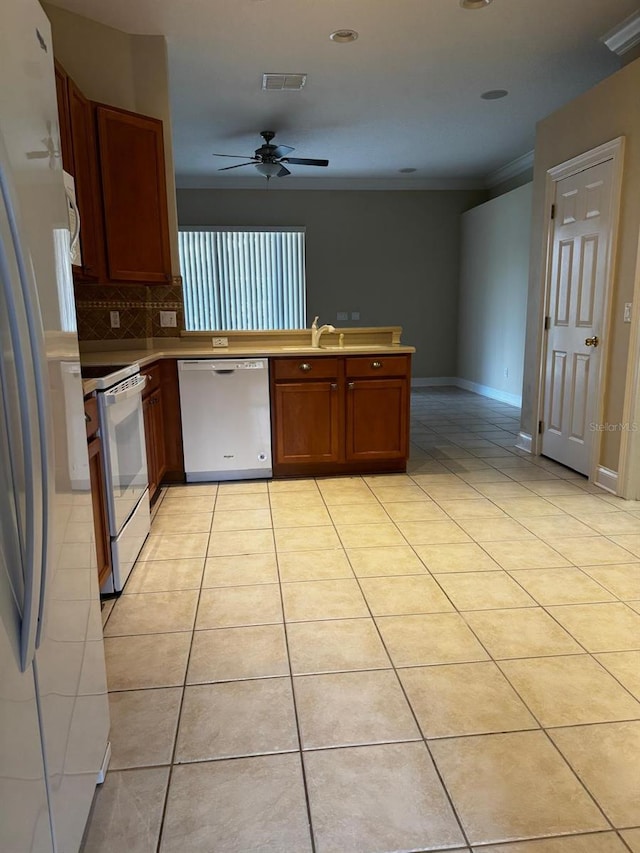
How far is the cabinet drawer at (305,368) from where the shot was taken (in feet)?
12.5

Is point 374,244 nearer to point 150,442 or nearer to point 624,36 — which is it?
point 624,36

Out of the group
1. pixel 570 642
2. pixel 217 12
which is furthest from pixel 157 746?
pixel 217 12

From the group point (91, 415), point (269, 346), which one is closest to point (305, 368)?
point (269, 346)

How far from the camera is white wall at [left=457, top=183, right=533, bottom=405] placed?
6.60 m

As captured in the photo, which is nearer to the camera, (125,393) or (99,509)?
(99,509)

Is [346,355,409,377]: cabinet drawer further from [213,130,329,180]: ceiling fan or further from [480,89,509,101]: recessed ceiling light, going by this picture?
[213,130,329,180]: ceiling fan

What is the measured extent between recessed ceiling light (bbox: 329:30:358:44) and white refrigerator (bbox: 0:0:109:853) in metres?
3.12

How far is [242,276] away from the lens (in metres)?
8.02

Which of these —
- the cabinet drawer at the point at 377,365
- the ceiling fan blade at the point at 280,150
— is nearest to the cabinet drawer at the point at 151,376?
the cabinet drawer at the point at 377,365

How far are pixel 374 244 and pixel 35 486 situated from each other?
791 centimetres

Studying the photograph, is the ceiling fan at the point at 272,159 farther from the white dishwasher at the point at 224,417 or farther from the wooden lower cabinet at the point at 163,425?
the wooden lower cabinet at the point at 163,425

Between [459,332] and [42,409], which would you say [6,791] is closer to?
[42,409]

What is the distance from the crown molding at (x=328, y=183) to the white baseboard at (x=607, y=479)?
5.72 meters

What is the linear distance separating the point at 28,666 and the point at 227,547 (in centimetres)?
199
